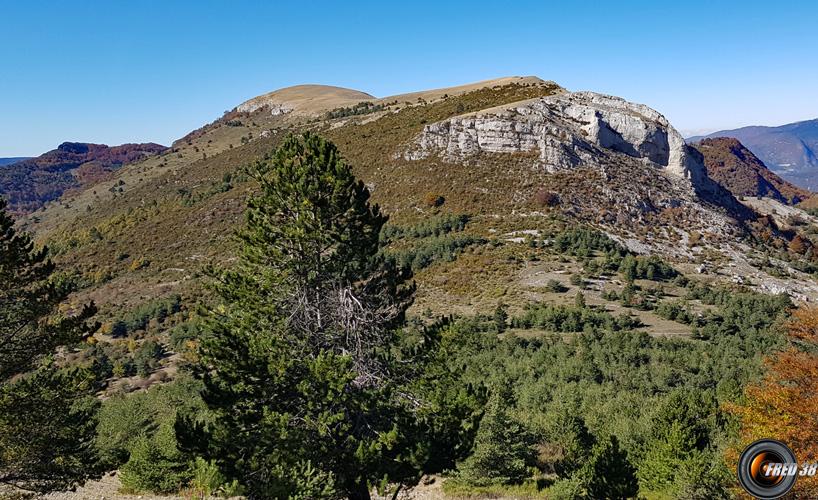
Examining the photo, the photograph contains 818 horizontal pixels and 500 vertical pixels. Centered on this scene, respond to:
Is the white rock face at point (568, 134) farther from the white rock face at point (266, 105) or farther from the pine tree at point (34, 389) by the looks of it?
the white rock face at point (266, 105)

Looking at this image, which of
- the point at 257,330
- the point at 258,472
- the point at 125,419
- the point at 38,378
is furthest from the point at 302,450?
the point at 125,419

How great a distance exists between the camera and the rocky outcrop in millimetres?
57625

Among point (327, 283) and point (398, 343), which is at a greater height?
point (327, 283)

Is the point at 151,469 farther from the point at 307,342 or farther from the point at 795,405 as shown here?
the point at 795,405

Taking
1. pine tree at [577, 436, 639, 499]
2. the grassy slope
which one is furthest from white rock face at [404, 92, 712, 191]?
pine tree at [577, 436, 639, 499]

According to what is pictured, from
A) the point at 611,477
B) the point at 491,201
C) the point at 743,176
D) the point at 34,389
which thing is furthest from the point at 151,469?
the point at 743,176

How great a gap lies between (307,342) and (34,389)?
7.25 metres

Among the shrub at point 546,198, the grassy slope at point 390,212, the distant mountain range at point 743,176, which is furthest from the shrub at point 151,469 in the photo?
the distant mountain range at point 743,176

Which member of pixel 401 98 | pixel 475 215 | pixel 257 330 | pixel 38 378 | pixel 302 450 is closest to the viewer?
pixel 302 450

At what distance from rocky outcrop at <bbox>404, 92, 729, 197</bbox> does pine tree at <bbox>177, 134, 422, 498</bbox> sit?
4777cm

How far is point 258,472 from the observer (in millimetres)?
10398

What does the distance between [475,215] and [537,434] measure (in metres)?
33.1

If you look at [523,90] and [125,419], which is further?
[523,90]

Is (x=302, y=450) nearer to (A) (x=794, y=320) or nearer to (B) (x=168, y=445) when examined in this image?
(B) (x=168, y=445)
